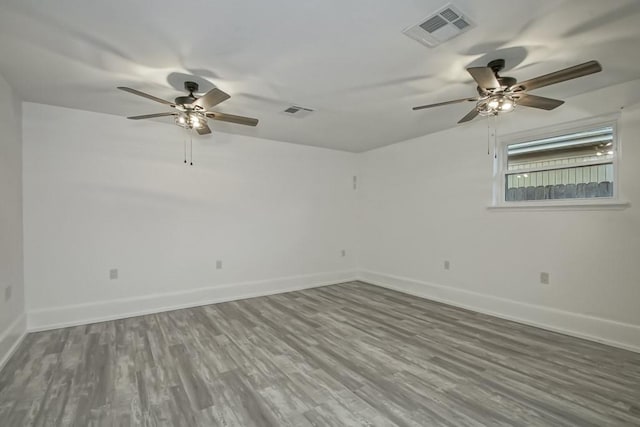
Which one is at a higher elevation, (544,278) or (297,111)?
(297,111)

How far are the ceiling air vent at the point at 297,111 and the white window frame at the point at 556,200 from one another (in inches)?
98.9

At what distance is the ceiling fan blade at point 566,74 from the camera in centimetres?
190

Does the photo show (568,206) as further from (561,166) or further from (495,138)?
(495,138)

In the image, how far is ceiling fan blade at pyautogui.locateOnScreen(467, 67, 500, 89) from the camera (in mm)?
2078

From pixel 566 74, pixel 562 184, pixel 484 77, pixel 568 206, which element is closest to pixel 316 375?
pixel 484 77

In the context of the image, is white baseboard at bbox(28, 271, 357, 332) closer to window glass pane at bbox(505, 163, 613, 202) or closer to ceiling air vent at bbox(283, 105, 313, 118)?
ceiling air vent at bbox(283, 105, 313, 118)

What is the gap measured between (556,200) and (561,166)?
0.40m

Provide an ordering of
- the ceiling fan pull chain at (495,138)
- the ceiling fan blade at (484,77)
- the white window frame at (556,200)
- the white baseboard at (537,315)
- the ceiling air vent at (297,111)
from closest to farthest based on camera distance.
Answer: the ceiling fan blade at (484,77) → the white baseboard at (537,315) → the white window frame at (556,200) → the ceiling air vent at (297,111) → the ceiling fan pull chain at (495,138)

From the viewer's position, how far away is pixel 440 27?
6.40 ft

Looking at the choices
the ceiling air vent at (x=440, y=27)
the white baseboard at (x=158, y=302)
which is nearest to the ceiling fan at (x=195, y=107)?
the ceiling air vent at (x=440, y=27)

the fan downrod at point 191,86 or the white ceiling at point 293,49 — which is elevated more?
the white ceiling at point 293,49

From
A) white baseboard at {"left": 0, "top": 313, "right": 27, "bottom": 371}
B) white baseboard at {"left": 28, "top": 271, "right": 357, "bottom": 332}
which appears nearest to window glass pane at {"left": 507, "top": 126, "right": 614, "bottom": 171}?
white baseboard at {"left": 28, "top": 271, "right": 357, "bottom": 332}

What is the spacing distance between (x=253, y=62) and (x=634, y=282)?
4.03 meters

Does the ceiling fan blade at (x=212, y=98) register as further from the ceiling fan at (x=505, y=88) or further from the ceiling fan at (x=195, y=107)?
the ceiling fan at (x=505, y=88)
